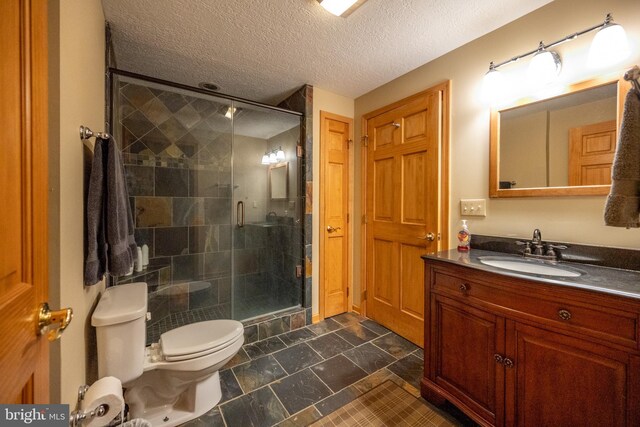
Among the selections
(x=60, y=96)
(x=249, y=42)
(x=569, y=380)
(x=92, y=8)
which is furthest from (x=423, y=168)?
(x=92, y=8)

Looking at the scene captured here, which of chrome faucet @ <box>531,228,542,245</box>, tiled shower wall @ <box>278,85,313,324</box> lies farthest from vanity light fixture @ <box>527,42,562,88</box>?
tiled shower wall @ <box>278,85,313,324</box>

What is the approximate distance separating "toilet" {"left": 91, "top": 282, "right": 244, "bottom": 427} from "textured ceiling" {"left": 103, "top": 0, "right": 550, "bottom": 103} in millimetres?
1666

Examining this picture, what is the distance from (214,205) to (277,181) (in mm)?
684

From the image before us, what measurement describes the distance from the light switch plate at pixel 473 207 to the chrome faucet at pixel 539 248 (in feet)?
1.04

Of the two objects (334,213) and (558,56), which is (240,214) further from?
(558,56)

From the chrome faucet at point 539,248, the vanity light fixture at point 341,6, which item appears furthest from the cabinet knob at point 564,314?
the vanity light fixture at point 341,6

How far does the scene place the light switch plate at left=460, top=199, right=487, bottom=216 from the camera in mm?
1700

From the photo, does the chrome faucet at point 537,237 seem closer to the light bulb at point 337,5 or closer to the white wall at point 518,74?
the white wall at point 518,74

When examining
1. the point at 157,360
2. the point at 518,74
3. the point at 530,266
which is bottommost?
the point at 157,360

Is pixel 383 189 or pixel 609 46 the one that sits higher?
pixel 609 46

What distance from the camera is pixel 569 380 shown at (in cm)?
97

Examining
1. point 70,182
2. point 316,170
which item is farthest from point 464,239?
point 70,182

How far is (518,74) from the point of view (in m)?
1.54

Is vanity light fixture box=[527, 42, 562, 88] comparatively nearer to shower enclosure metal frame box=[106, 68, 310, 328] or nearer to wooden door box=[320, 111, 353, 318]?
wooden door box=[320, 111, 353, 318]
